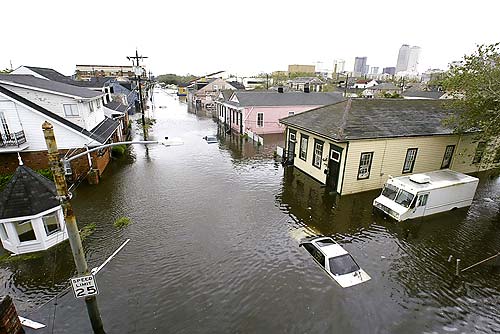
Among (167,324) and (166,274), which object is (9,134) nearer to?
Result: (166,274)

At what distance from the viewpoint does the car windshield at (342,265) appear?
32.9 feet

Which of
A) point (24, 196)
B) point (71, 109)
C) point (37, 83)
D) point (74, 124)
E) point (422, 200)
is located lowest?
point (422, 200)

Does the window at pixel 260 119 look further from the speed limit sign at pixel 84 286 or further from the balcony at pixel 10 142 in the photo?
the speed limit sign at pixel 84 286

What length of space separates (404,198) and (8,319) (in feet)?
53.6

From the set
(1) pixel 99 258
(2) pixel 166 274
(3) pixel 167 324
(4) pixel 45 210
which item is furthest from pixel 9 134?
(3) pixel 167 324

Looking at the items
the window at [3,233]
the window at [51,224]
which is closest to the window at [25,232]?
the window at [3,233]

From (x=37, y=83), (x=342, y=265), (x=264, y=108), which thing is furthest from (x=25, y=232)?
(x=264, y=108)

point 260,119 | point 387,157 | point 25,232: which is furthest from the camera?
point 260,119

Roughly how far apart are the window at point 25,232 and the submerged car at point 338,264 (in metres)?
12.3

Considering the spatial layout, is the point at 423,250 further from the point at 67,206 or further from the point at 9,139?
the point at 9,139

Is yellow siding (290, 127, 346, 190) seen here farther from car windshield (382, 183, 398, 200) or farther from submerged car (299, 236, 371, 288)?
submerged car (299, 236, 371, 288)

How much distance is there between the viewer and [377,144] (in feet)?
53.7

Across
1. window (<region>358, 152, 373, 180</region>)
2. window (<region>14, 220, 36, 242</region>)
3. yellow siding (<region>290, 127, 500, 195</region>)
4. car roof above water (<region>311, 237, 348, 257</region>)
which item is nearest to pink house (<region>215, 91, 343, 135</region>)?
yellow siding (<region>290, 127, 500, 195</region>)

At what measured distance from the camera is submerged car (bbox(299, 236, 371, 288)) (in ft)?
32.1
